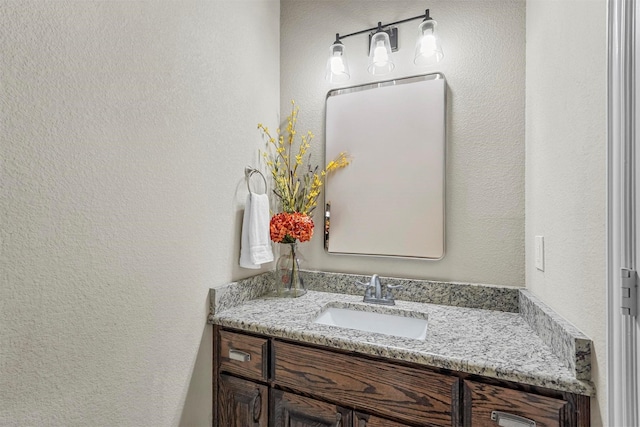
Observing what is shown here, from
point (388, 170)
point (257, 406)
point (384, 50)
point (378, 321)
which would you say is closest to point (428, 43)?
point (384, 50)

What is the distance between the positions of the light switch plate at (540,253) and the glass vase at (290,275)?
1.05m

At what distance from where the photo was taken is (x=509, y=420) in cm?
89

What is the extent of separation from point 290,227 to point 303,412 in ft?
2.59

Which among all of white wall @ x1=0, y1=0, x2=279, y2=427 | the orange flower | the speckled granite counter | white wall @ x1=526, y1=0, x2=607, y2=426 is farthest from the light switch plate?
white wall @ x1=0, y1=0, x2=279, y2=427

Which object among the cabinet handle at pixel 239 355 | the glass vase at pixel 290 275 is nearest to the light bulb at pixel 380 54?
the glass vase at pixel 290 275

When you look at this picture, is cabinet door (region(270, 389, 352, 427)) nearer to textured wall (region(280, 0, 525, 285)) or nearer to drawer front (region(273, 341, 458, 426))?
drawer front (region(273, 341, 458, 426))

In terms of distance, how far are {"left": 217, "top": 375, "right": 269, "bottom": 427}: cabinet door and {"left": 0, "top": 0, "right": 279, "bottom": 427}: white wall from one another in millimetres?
76

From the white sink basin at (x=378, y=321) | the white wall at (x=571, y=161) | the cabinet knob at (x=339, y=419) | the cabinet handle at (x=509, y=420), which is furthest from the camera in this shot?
the white sink basin at (x=378, y=321)

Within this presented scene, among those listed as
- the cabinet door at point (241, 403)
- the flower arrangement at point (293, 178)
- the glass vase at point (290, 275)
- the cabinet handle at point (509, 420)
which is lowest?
the cabinet door at point (241, 403)

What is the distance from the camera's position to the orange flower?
5.19 ft

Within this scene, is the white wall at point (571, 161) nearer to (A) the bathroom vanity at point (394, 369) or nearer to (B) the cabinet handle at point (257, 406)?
(A) the bathroom vanity at point (394, 369)

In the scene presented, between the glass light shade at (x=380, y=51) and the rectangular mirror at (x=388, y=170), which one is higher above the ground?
the glass light shade at (x=380, y=51)

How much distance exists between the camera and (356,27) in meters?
1.73

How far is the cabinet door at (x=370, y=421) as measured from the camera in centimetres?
102
